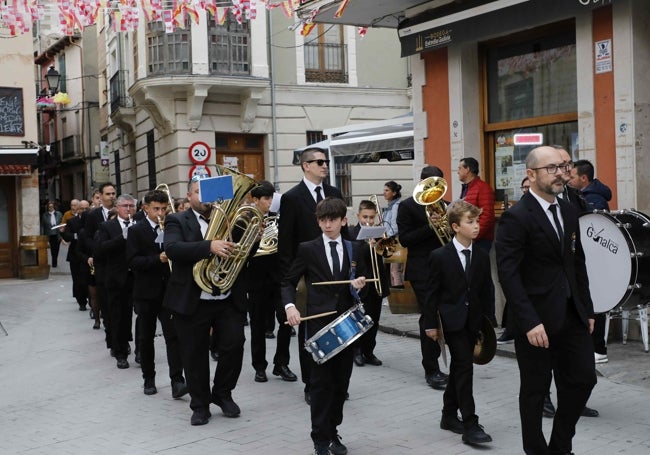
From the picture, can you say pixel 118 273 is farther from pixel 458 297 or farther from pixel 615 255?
pixel 615 255

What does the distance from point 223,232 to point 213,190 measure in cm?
42

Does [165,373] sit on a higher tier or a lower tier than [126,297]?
lower

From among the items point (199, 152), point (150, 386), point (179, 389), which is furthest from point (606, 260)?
point (199, 152)

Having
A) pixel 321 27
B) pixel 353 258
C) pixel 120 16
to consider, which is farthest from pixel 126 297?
pixel 321 27

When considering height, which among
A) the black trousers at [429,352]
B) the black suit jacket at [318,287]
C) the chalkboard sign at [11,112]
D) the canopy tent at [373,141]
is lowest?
the black trousers at [429,352]

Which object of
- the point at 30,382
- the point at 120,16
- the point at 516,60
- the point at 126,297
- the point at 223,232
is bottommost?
the point at 30,382

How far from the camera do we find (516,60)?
36.2ft

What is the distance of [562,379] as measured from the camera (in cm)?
511

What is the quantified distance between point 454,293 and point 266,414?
197 cm

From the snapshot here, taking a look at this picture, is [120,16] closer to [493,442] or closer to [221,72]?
[221,72]

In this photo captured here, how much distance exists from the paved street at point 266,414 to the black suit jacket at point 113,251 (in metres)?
1.00

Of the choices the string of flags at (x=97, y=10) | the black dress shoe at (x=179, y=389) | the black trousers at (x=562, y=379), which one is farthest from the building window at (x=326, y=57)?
the black trousers at (x=562, y=379)

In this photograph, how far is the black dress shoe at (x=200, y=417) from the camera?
677 centimetres

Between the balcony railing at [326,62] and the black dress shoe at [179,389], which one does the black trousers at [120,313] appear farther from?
the balcony railing at [326,62]
